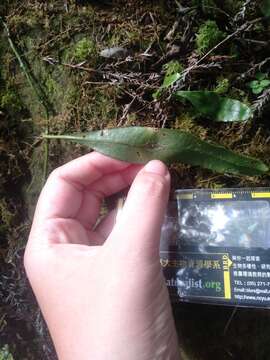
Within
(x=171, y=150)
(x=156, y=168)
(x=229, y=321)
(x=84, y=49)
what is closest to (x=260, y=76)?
(x=171, y=150)

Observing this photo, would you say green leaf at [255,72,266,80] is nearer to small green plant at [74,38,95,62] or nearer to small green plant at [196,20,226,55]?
small green plant at [196,20,226,55]

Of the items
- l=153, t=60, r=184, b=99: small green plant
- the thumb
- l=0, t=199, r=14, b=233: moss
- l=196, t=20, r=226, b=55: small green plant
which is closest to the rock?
l=153, t=60, r=184, b=99: small green plant

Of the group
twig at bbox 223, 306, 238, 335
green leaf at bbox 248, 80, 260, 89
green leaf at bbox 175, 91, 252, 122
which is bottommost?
twig at bbox 223, 306, 238, 335

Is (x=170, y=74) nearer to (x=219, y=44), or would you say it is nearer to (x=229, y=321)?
(x=219, y=44)

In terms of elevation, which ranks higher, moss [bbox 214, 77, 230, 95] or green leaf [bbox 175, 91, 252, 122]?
moss [bbox 214, 77, 230, 95]

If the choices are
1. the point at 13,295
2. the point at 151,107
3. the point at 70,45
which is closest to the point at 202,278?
the point at 151,107

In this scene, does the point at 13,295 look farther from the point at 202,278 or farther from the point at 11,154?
the point at 202,278
